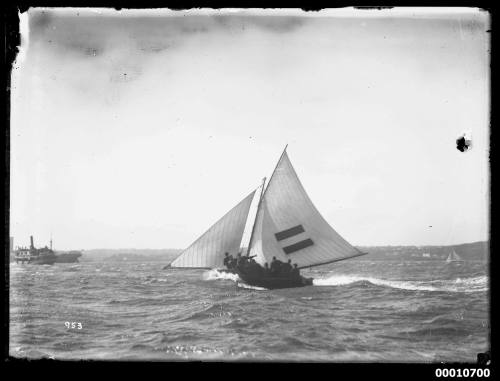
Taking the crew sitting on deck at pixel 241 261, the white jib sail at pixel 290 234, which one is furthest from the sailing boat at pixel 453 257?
the crew sitting on deck at pixel 241 261

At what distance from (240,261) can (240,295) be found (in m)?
2.02

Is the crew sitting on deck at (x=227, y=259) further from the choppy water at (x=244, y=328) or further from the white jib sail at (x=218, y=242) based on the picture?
the choppy water at (x=244, y=328)

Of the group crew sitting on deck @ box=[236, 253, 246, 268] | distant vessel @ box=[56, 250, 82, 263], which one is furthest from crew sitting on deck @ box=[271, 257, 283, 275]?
distant vessel @ box=[56, 250, 82, 263]

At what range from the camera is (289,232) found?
16.0 metres

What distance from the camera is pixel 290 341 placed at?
823cm

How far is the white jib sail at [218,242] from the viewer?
1350 centimetres

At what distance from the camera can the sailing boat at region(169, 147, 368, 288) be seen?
1447cm

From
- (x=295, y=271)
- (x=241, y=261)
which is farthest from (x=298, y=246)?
(x=241, y=261)

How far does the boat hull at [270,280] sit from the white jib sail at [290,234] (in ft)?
2.31

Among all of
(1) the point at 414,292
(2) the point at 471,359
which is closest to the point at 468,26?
(2) the point at 471,359

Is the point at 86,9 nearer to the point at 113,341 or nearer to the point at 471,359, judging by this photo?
the point at 113,341

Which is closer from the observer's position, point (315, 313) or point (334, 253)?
point (315, 313)

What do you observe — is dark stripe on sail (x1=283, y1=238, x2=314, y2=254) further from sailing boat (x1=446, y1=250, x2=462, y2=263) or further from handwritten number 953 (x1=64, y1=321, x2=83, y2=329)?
handwritten number 953 (x1=64, y1=321, x2=83, y2=329)
